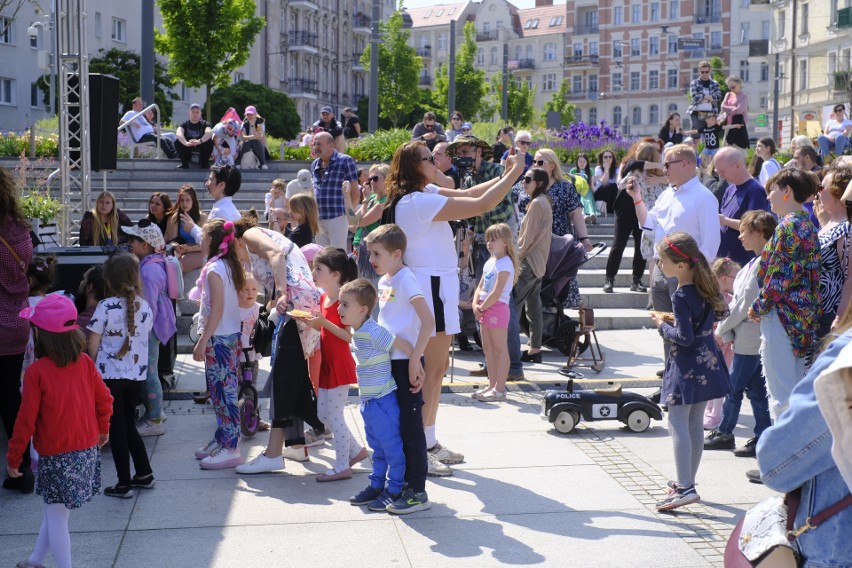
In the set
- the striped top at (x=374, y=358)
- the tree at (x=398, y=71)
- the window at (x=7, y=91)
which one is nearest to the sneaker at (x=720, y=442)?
the striped top at (x=374, y=358)

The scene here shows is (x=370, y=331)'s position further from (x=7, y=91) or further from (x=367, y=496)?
(x=7, y=91)

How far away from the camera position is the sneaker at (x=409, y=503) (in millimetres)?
5613

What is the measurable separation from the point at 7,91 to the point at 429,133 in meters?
41.0

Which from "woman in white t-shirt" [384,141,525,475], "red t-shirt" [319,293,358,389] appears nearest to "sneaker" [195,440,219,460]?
"red t-shirt" [319,293,358,389]

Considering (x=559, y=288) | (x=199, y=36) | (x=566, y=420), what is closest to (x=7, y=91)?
(x=199, y=36)

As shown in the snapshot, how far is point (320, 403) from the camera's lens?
6477 mm

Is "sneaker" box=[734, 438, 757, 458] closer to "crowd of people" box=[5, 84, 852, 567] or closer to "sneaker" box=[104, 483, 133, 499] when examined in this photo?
"crowd of people" box=[5, 84, 852, 567]

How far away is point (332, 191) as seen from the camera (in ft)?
36.9

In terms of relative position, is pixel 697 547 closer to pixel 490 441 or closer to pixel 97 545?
pixel 490 441

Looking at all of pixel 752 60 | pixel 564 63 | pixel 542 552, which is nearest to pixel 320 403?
pixel 542 552

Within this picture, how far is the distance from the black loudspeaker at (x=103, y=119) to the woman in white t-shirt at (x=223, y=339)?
6.45m

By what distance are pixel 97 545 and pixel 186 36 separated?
2629cm

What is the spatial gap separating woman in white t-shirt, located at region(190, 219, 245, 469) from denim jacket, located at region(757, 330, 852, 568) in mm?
4571

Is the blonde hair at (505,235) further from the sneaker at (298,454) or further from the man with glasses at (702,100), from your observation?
the man with glasses at (702,100)
